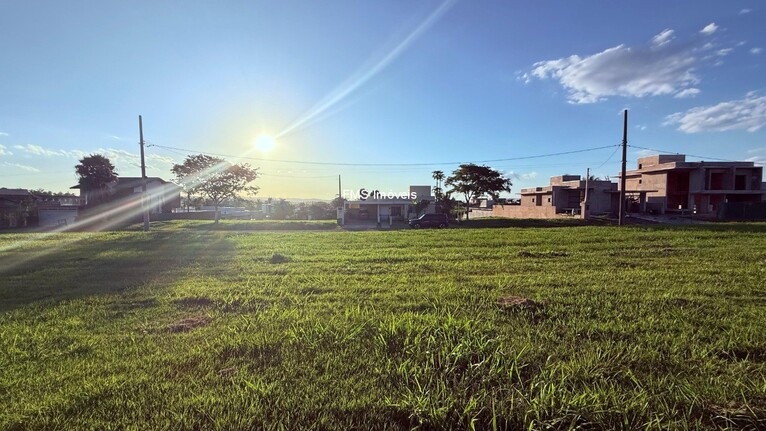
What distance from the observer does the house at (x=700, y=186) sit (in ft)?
122

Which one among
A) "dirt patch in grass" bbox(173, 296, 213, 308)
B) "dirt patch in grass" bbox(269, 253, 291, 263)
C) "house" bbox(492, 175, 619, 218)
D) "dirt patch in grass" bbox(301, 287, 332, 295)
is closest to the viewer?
"dirt patch in grass" bbox(173, 296, 213, 308)

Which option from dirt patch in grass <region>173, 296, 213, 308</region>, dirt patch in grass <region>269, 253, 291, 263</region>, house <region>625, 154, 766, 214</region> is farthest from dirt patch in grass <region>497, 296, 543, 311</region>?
house <region>625, 154, 766, 214</region>

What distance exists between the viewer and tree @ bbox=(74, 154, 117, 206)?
123 feet

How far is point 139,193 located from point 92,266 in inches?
1452

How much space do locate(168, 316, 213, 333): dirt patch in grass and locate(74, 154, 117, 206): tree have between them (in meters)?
43.3

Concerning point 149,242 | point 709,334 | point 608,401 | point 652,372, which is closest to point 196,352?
point 608,401

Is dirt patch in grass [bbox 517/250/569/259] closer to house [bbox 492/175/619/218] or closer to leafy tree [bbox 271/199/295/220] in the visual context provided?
house [bbox 492/175/619/218]

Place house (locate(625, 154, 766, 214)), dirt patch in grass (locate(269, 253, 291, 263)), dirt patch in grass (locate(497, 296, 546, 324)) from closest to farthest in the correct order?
dirt patch in grass (locate(497, 296, 546, 324))
dirt patch in grass (locate(269, 253, 291, 263))
house (locate(625, 154, 766, 214))

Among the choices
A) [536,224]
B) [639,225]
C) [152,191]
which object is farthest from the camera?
[152,191]

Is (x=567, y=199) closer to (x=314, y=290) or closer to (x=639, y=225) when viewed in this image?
(x=639, y=225)

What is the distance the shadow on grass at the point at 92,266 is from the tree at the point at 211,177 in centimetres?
2009

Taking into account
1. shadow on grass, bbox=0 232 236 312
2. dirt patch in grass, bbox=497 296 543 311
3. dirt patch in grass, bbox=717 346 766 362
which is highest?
dirt patch in grass, bbox=497 296 543 311

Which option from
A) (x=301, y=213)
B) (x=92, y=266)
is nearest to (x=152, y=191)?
(x=301, y=213)

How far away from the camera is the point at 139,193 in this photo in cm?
4022
